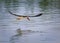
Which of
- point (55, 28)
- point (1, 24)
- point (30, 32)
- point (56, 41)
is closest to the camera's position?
point (56, 41)

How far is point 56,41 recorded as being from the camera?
525cm

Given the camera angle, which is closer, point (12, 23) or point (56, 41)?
point (56, 41)

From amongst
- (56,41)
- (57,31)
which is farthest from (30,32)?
(56,41)

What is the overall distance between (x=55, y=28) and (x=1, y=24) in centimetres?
141

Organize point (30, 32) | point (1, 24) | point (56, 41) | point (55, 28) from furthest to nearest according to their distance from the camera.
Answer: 1. point (1, 24)
2. point (55, 28)
3. point (30, 32)
4. point (56, 41)

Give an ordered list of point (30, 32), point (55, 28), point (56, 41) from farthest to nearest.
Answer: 1. point (55, 28)
2. point (30, 32)
3. point (56, 41)

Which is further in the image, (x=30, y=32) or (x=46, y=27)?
(x=46, y=27)

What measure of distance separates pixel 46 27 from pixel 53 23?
63cm

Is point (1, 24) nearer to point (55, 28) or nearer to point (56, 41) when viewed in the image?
point (55, 28)

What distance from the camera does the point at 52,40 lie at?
17.5ft

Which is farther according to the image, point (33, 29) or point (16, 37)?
point (33, 29)

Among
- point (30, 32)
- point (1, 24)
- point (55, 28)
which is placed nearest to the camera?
point (30, 32)

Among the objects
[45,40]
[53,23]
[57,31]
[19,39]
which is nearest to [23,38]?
[19,39]

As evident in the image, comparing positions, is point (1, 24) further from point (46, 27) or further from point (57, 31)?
point (57, 31)
